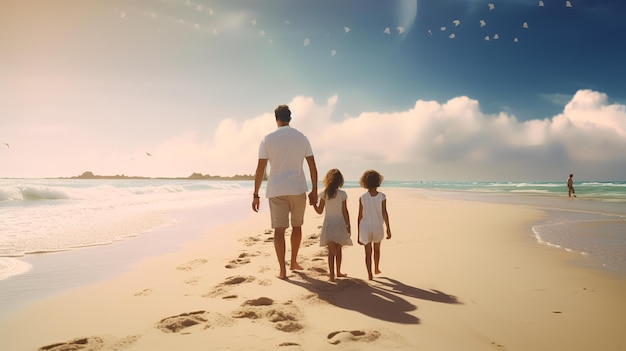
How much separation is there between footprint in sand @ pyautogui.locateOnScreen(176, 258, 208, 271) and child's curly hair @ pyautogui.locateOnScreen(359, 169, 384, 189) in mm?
2748

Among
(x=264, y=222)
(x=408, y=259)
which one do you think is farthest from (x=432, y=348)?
(x=264, y=222)

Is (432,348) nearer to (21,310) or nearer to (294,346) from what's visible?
(294,346)

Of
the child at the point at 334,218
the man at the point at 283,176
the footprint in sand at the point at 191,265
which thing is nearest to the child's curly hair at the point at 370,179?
the child at the point at 334,218

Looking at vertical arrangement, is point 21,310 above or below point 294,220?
below

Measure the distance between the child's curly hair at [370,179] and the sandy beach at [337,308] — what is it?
4.10 feet

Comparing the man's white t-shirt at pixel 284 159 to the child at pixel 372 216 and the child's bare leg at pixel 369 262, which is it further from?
the child's bare leg at pixel 369 262

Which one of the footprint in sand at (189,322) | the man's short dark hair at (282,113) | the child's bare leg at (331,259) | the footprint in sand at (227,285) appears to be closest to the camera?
the footprint in sand at (189,322)

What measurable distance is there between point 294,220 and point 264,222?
638cm

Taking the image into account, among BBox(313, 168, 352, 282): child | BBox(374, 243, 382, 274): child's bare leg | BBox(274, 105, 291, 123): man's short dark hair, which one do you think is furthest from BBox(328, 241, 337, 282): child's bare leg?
BBox(274, 105, 291, 123): man's short dark hair

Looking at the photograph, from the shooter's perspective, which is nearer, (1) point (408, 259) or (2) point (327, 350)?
(2) point (327, 350)

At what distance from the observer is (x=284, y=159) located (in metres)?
5.01

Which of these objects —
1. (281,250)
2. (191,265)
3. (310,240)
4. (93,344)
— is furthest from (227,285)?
(310,240)

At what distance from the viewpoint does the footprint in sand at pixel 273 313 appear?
10.4 feet

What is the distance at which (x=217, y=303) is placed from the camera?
149 inches
